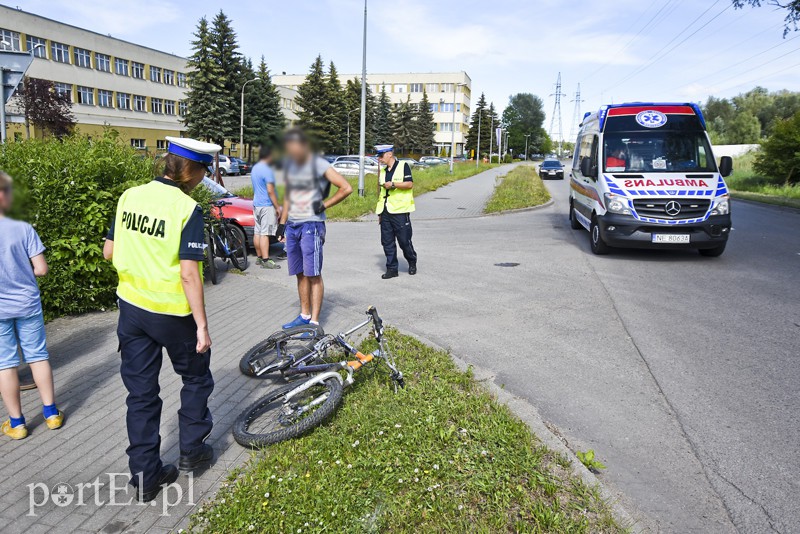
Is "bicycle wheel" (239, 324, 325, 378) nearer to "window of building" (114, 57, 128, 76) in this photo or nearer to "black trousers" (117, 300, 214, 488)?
"black trousers" (117, 300, 214, 488)

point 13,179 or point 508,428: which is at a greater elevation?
point 13,179

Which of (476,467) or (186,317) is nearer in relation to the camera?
(186,317)

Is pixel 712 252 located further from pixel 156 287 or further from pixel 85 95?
pixel 85 95

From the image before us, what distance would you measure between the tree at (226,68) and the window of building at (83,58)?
5979 centimetres

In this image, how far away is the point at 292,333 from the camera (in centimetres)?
501

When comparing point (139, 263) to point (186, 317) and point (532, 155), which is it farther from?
point (532, 155)

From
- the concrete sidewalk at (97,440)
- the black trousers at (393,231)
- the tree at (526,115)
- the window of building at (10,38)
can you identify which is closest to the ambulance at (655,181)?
the black trousers at (393,231)

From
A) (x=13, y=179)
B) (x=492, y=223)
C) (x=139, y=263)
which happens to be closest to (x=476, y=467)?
(x=139, y=263)

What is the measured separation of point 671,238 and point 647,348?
16.0 ft

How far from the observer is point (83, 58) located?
53.1 metres

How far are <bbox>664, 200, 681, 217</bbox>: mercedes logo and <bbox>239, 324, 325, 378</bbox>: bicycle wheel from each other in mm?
7482

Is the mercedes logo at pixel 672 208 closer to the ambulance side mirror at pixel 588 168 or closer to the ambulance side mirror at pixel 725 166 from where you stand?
the ambulance side mirror at pixel 725 166

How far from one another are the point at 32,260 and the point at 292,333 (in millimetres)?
2021

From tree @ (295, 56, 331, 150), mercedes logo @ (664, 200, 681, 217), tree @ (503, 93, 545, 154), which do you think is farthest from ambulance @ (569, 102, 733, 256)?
tree @ (503, 93, 545, 154)
